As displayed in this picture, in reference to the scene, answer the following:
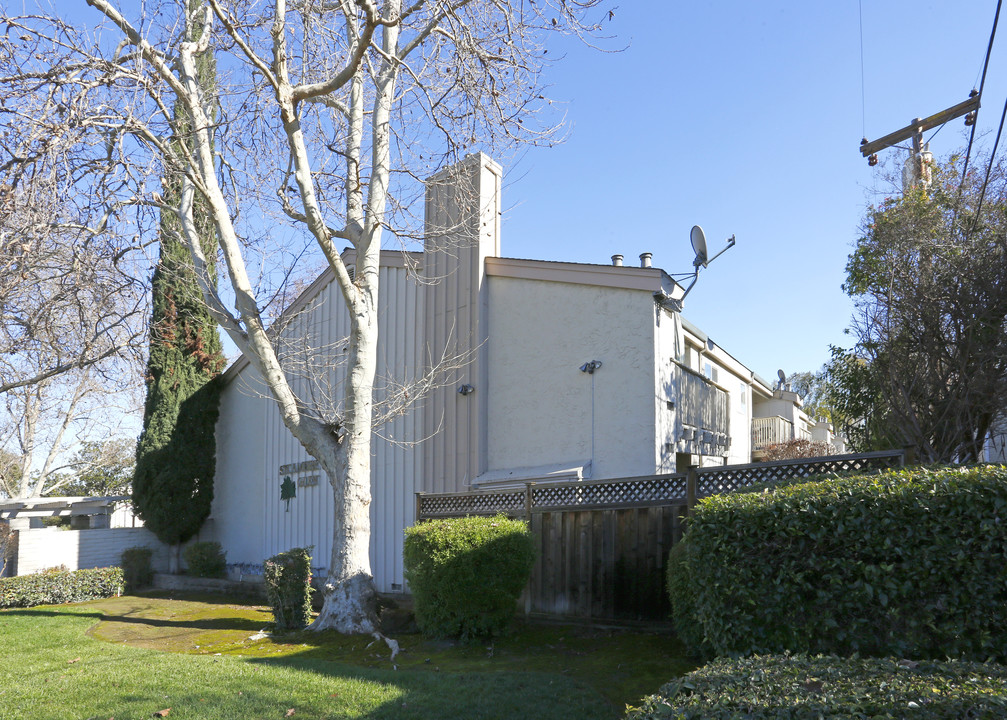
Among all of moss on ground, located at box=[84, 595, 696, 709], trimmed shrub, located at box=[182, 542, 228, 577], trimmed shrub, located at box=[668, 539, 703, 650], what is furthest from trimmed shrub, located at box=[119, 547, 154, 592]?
trimmed shrub, located at box=[668, 539, 703, 650]

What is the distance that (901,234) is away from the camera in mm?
13719

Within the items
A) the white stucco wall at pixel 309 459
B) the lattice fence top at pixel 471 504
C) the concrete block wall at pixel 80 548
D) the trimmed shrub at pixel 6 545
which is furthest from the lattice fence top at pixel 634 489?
the concrete block wall at pixel 80 548

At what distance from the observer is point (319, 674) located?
723 cm

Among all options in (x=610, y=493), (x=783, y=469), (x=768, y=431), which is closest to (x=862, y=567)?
(x=783, y=469)

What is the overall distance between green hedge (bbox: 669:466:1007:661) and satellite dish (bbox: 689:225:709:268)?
7.45m

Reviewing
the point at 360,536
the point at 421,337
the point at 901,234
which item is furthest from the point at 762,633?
the point at 901,234

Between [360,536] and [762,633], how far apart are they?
5947mm

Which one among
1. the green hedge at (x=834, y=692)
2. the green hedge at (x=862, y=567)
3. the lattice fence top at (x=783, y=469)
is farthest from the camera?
the lattice fence top at (x=783, y=469)

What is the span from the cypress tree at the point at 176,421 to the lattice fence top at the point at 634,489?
1017 cm

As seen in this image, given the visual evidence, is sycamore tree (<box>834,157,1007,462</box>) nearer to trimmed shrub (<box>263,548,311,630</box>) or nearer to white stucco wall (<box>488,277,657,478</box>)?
white stucco wall (<box>488,277,657,478</box>)

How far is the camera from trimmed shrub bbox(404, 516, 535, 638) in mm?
8680

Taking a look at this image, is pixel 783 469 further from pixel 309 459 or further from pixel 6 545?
pixel 6 545

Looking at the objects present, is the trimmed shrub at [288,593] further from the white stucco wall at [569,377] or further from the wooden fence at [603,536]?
the white stucco wall at [569,377]

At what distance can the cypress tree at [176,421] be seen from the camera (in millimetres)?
18781
